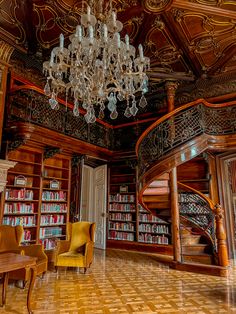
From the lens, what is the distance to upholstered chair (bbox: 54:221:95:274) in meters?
4.46

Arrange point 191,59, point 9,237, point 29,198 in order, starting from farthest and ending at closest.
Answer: point 191,59 → point 29,198 → point 9,237

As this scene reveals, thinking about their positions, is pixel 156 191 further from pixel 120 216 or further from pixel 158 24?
pixel 158 24

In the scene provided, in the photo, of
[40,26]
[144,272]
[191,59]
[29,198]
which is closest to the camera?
[144,272]

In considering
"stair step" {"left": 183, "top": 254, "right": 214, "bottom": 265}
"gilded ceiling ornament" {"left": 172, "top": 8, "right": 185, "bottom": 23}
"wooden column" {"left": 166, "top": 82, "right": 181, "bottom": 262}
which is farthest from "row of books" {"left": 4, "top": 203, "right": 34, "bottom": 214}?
"gilded ceiling ornament" {"left": 172, "top": 8, "right": 185, "bottom": 23}

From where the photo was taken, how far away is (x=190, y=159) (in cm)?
521

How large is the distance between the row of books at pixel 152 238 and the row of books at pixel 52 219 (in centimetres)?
243

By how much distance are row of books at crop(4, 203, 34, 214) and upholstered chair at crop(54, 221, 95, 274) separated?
1144 millimetres

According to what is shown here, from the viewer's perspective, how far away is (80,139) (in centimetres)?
626

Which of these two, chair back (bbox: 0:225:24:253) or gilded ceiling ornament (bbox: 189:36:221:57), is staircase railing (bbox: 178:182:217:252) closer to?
gilded ceiling ornament (bbox: 189:36:221:57)

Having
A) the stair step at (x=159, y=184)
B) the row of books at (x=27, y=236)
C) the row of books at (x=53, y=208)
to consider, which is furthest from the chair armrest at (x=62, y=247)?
the stair step at (x=159, y=184)

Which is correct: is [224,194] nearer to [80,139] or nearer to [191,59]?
[191,59]

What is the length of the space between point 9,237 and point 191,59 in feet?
19.4

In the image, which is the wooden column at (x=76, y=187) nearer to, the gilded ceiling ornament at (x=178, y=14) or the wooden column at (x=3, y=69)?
the wooden column at (x=3, y=69)

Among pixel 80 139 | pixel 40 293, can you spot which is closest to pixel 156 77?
pixel 80 139
